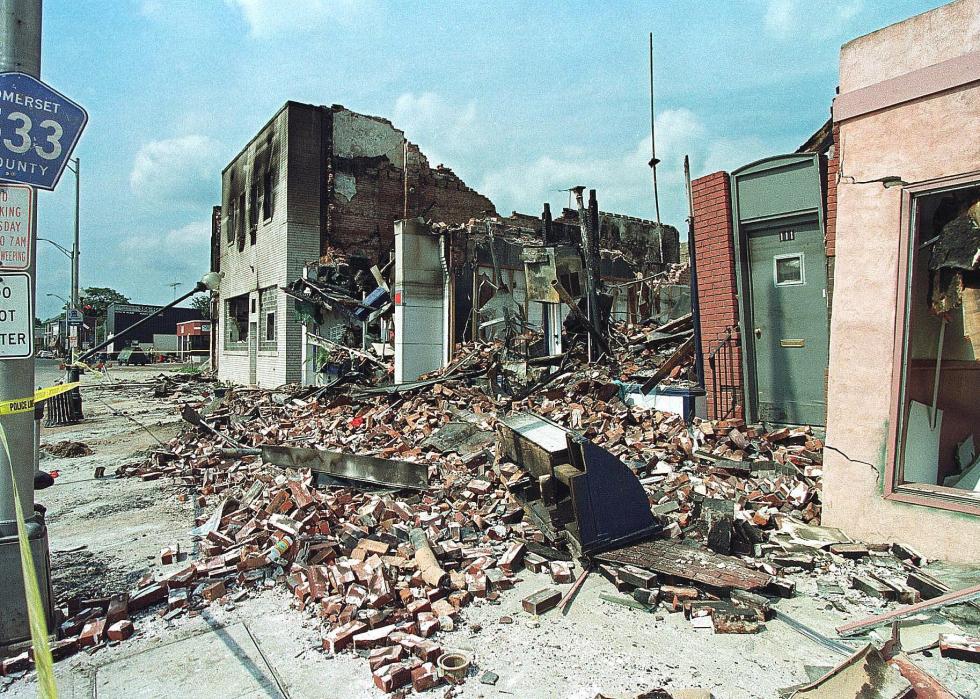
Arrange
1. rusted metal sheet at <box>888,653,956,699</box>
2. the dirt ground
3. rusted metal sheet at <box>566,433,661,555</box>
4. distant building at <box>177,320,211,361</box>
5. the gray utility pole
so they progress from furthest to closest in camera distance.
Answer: distant building at <box>177,320,211,361</box>, rusted metal sheet at <box>566,433,661,555</box>, the gray utility pole, the dirt ground, rusted metal sheet at <box>888,653,956,699</box>

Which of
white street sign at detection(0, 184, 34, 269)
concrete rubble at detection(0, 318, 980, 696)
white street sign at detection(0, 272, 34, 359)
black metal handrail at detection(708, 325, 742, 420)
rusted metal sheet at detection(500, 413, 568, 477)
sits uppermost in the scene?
white street sign at detection(0, 184, 34, 269)

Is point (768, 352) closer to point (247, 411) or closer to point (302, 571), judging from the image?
point (302, 571)

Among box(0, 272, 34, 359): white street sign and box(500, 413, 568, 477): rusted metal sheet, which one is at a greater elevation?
box(0, 272, 34, 359): white street sign

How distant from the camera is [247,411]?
1370 centimetres

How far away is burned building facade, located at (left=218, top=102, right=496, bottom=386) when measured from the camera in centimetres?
1820

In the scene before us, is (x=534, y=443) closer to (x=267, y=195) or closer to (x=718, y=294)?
(x=718, y=294)

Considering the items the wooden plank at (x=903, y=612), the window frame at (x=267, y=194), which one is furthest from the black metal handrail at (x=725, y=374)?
the window frame at (x=267, y=194)

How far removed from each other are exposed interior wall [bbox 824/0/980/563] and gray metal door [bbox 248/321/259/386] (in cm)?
1988

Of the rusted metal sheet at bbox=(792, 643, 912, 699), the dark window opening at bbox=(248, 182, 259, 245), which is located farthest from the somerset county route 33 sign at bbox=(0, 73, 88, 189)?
the dark window opening at bbox=(248, 182, 259, 245)

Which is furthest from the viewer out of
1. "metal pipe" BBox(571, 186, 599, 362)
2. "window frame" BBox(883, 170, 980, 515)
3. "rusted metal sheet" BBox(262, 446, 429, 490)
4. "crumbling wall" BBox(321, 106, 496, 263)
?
"crumbling wall" BBox(321, 106, 496, 263)

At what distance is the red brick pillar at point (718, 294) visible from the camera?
24.6 ft

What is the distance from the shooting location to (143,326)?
67.4m

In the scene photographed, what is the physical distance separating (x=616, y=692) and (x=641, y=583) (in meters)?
1.12

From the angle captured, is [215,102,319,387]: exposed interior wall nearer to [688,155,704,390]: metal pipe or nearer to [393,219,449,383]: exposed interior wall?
[393,219,449,383]: exposed interior wall
